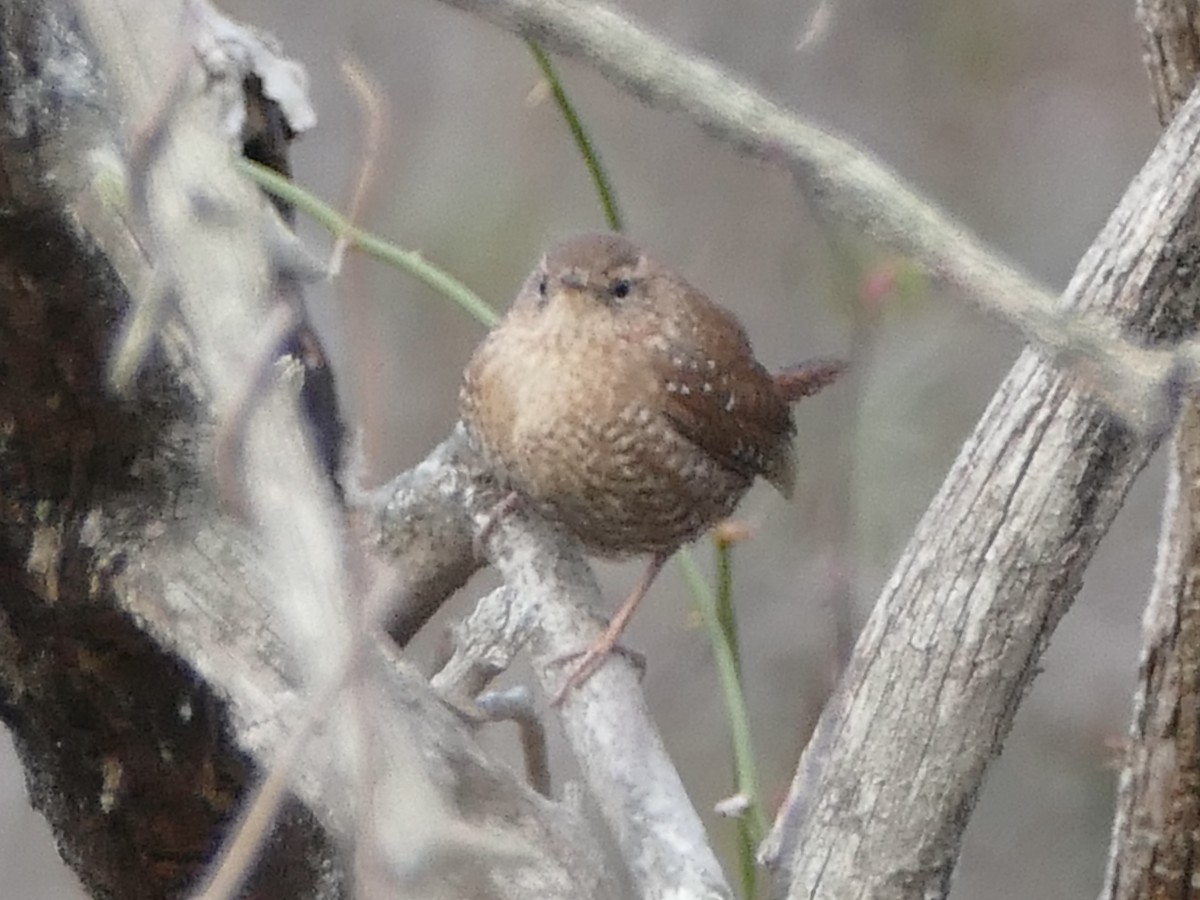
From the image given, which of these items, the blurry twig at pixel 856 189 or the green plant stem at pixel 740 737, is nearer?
the blurry twig at pixel 856 189

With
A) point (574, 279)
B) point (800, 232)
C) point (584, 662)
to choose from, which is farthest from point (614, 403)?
point (800, 232)

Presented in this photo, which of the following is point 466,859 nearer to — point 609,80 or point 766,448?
point 609,80

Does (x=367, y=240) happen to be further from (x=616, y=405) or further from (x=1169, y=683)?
(x=1169, y=683)

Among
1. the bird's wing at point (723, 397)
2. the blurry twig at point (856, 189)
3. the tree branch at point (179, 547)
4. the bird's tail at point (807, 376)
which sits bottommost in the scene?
the tree branch at point (179, 547)

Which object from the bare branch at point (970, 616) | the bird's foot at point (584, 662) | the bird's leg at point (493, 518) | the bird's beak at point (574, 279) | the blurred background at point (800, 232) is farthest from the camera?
the blurred background at point (800, 232)

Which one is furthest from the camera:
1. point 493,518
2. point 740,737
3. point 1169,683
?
point 493,518

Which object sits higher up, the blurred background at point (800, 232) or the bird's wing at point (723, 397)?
the blurred background at point (800, 232)

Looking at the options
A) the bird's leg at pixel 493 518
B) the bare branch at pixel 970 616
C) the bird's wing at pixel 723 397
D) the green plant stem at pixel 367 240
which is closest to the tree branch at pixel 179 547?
the green plant stem at pixel 367 240

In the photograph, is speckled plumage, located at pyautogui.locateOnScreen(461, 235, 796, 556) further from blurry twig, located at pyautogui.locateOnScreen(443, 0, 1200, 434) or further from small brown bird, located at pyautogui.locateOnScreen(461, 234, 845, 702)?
blurry twig, located at pyautogui.locateOnScreen(443, 0, 1200, 434)

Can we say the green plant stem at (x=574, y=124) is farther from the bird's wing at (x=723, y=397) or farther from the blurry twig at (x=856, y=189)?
the blurry twig at (x=856, y=189)
